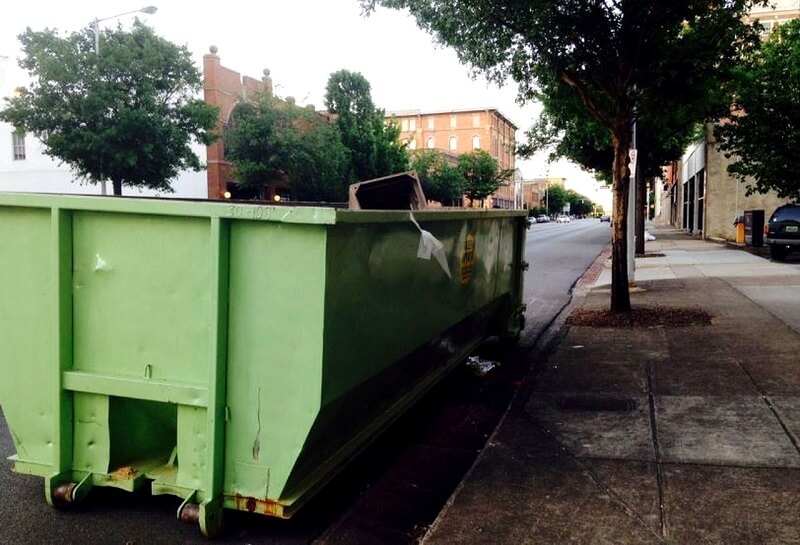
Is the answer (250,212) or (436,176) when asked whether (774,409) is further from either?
(436,176)

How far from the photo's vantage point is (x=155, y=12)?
86.0ft

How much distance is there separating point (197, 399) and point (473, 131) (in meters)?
97.2

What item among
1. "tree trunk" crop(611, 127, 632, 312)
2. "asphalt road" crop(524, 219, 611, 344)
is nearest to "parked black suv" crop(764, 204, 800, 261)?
"asphalt road" crop(524, 219, 611, 344)

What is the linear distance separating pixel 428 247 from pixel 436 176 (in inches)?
2119

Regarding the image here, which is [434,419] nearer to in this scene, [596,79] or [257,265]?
[257,265]

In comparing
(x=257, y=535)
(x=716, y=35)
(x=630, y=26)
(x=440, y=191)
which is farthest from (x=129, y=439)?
(x=440, y=191)

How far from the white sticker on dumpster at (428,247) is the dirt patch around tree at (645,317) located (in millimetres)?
5271

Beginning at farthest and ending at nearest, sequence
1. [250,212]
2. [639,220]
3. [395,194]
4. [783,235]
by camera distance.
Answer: [639,220]
[783,235]
[395,194]
[250,212]

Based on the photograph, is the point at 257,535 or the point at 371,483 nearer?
the point at 257,535

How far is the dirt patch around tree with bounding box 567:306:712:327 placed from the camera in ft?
29.6

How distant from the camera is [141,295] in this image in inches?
133

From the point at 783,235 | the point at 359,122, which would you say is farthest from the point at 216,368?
the point at 359,122

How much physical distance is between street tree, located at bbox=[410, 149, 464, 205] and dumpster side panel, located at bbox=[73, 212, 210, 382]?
52784 mm

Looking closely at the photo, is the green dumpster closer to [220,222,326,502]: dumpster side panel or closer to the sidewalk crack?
[220,222,326,502]: dumpster side panel
